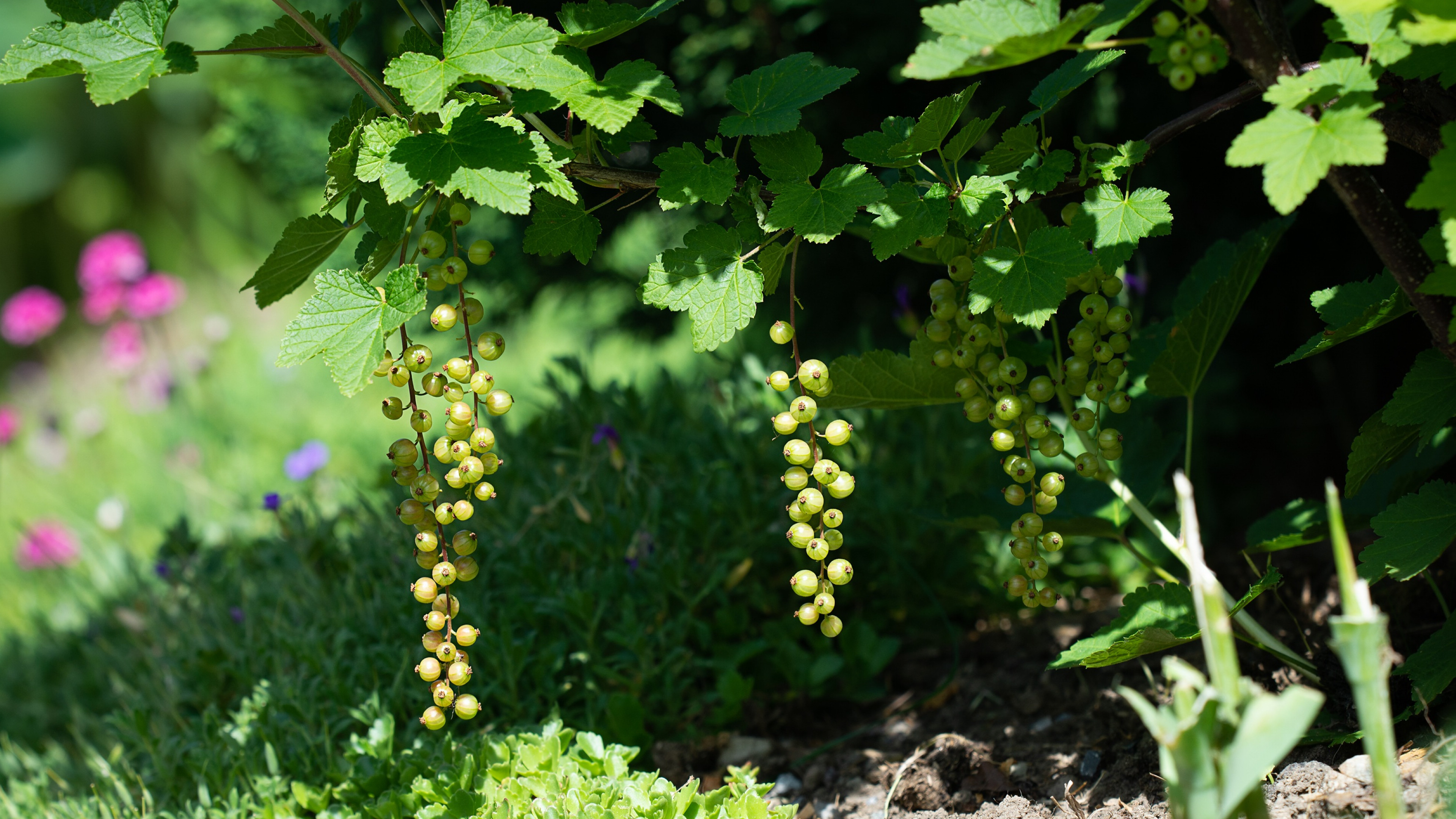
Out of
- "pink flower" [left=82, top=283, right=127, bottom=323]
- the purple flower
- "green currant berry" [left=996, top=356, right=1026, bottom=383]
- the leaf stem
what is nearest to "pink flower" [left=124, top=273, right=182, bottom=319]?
"pink flower" [left=82, top=283, right=127, bottom=323]

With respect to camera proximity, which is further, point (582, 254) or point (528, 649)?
point (528, 649)

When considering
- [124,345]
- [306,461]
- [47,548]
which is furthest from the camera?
[124,345]

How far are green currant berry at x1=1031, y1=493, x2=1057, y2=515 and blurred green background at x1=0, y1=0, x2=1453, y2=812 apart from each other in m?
0.33

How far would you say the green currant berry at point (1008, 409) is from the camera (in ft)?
3.86

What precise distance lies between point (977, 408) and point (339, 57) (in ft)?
2.81

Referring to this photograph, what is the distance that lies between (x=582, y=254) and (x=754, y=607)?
101 cm

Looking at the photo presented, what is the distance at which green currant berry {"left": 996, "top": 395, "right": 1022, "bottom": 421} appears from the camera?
3.86 ft

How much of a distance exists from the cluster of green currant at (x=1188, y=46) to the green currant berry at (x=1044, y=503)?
18.4 inches

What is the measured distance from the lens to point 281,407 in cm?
410

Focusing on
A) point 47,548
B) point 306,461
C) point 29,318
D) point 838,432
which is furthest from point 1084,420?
point 29,318

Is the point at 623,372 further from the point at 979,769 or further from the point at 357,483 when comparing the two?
the point at 979,769

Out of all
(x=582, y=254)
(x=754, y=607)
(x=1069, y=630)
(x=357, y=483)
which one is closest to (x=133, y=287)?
(x=357, y=483)

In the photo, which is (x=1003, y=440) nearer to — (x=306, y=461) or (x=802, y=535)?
(x=802, y=535)

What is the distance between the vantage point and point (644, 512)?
203cm
